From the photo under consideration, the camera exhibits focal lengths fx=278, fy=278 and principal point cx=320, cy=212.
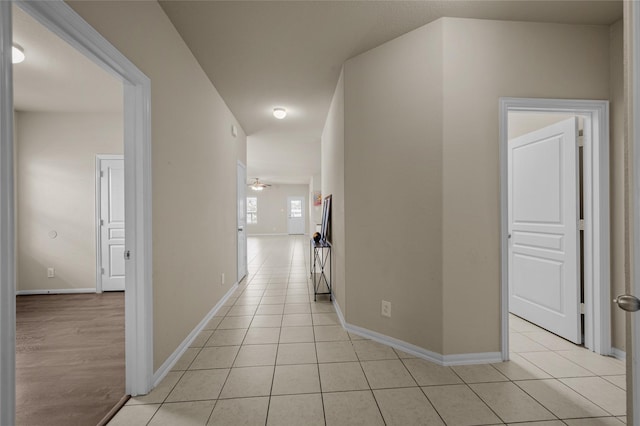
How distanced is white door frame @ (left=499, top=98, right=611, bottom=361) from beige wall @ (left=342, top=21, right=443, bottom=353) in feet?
1.69

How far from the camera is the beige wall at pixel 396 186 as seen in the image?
2.20 m

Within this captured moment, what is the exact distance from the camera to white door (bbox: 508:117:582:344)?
8.09ft

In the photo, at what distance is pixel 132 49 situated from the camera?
172 centimetres

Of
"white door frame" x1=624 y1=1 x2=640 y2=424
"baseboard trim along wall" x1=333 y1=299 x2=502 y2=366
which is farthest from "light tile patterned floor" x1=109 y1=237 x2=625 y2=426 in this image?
"white door frame" x1=624 y1=1 x2=640 y2=424

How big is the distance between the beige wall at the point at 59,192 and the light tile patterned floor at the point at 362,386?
2.98 metres

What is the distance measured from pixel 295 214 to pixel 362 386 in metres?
12.7

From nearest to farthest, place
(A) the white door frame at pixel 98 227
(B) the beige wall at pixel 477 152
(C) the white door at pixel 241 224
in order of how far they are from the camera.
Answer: (B) the beige wall at pixel 477 152 → (A) the white door frame at pixel 98 227 → (C) the white door at pixel 241 224

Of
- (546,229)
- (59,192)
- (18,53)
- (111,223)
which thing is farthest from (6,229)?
(59,192)

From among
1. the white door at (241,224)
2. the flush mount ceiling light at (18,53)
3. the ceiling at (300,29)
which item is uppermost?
the ceiling at (300,29)

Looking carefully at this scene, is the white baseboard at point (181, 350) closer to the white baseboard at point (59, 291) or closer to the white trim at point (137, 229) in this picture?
the white trim at point (137, 229)

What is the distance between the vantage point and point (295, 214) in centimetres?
1447

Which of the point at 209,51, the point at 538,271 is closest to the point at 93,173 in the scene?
the point at 209,51

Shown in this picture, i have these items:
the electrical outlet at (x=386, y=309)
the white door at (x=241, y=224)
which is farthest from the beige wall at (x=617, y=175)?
the white door at (x=241, y=224)

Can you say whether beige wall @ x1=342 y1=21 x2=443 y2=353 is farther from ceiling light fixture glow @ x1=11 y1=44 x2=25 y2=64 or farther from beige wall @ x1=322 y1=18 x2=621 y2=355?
ceiling light fixture glow @ x1=11 y1=44 x2=25 y2=64
